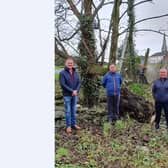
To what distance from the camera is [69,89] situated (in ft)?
21.2

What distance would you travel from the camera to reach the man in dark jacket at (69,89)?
646 centimetres

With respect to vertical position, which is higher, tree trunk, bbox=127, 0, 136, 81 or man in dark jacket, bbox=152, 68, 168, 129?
tree trunk, bbox=127, 0, 136, 81

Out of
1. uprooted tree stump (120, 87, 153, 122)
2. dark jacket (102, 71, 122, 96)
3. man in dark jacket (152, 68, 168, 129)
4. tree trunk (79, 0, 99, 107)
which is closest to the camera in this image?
man in dark jacket (152, 68, 168, 129)

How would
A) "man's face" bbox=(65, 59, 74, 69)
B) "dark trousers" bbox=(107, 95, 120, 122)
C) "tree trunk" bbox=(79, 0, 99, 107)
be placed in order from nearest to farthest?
"man's face" bbox=(65, 59, 74, 69) < "dark trousers" bbox=(107, 95, 120, 122) < "tree trunk" bbox=(79, 0, 99, 107)

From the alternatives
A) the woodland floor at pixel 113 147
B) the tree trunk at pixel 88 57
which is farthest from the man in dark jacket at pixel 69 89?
the tree trunk at pixel 88 57

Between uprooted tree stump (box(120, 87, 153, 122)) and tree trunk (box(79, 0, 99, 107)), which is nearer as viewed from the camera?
uprooted tree stump (box(120, 87, 153, 122))

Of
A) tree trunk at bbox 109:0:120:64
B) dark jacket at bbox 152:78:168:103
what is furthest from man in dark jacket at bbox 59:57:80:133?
tree trunk at bbox 109:0:120:64

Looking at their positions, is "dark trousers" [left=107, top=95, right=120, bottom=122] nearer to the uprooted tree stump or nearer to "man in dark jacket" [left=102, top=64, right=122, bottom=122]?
"man in dark jacket" [left=102, top=64, right=122, bottom=122]

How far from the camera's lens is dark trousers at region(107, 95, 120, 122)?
286 inches

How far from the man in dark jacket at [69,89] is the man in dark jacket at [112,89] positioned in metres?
0.80

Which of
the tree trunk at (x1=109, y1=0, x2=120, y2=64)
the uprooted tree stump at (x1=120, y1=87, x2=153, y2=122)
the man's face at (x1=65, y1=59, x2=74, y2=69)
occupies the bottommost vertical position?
the uprooted tree stump at (x1=120, y1=87, x2=153, y2=122)
